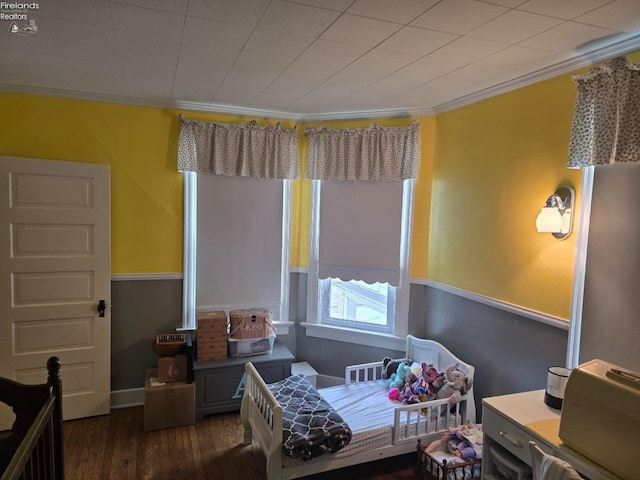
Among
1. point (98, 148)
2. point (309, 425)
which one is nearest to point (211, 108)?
point (98, 148)

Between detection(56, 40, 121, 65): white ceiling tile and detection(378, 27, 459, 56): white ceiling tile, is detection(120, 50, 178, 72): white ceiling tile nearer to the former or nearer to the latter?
detection(56, 40, 121, 65): white ceiling tile

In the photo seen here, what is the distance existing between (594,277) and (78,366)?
3485mm

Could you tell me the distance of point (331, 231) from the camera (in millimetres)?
3648

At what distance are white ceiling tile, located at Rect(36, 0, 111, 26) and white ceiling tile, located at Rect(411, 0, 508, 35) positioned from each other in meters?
1.32

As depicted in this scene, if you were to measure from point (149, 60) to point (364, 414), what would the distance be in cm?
254

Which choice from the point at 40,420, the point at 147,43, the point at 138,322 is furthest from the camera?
the point at 138,322

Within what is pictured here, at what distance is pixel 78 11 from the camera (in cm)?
173

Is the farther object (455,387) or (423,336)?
(423,336)

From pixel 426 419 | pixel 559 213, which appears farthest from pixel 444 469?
pixel 559 213

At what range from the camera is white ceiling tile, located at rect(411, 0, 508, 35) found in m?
1.61

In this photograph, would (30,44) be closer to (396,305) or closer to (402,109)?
(402,109)

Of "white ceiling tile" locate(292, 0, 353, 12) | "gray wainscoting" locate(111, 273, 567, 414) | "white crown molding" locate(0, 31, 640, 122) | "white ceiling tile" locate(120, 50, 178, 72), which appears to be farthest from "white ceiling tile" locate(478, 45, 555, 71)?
"white ceiling tile" locate(120, 50, 178, 72)

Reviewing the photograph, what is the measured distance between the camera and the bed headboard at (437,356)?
2770mm

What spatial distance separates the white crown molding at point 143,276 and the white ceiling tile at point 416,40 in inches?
94.6
